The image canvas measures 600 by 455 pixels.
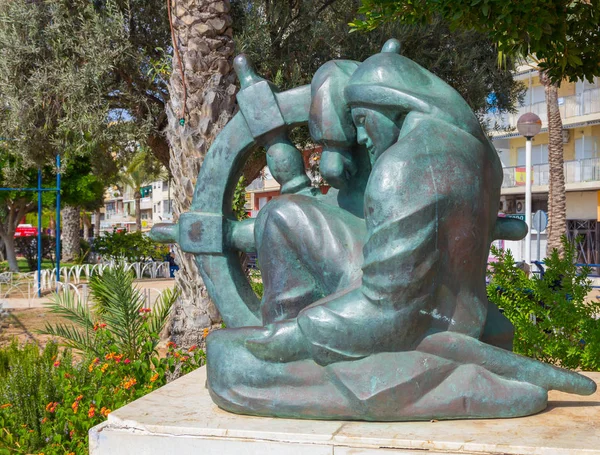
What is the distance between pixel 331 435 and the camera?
2352mm

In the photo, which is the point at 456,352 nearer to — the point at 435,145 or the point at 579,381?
the point at 579,381

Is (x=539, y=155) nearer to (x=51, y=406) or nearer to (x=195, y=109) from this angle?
(x=195, y=109)

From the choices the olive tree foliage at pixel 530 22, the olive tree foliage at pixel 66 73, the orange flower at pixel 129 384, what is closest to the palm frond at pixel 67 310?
the orange flower at pixel 129 384

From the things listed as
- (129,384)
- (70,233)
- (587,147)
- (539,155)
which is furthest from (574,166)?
(129,384)

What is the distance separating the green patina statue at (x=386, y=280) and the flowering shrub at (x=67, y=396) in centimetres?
165

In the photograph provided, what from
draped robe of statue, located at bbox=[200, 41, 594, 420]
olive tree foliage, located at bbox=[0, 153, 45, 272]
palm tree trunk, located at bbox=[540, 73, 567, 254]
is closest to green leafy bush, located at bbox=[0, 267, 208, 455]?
draped robe of statue, located at bbox=[200, 41, 594, 420]

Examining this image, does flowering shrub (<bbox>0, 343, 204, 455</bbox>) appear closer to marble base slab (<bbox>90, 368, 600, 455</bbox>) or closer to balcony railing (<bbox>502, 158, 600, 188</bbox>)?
marble base slab (<bbox>90, 368, 600, 455</bbox>)

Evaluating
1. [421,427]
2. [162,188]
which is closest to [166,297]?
[421,427]

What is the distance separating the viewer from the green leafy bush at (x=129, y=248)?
70.2 ft

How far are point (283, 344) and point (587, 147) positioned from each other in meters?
24.8

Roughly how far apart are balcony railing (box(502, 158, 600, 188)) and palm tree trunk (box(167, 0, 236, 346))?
19.6 metres

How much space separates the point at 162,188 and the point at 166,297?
190 ft

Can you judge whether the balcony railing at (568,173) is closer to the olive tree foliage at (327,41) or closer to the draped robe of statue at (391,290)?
the olive tree foliage at (327,41)

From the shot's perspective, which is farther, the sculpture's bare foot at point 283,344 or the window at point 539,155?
the window at point 539,155
